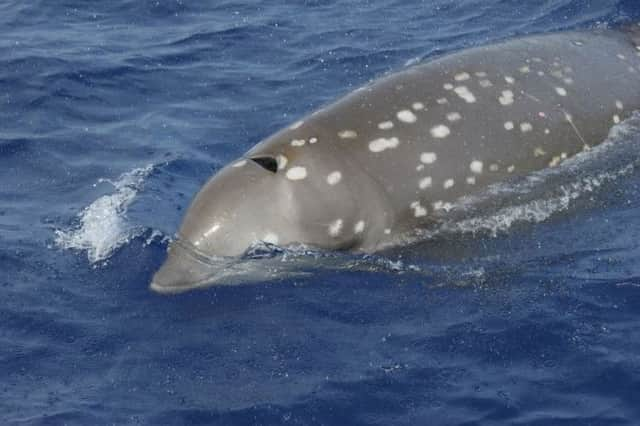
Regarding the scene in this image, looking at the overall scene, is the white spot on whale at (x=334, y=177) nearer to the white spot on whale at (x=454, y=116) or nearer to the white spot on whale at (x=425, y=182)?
the white spot on whale at (x=425, y=182)

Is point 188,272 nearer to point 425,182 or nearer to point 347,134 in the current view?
point 347,134

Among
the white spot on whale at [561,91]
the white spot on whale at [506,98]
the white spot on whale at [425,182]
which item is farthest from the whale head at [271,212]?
the white spot on whale at [561,91]

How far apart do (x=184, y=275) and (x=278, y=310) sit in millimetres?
1133

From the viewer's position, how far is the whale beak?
481 inches

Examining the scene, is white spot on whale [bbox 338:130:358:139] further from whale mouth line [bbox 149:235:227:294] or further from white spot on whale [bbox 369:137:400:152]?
whale mouth line [bbox 149:235:227:294]

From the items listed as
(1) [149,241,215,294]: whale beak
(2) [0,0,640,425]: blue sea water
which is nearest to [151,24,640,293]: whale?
A: (1) [149,241,215,294]: whale beak

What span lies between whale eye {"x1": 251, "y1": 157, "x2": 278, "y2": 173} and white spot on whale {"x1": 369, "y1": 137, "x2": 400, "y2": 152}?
44.2 inches

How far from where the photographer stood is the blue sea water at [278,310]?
10.3 m

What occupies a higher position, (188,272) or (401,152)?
(401,152)

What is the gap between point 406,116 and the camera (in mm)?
13266

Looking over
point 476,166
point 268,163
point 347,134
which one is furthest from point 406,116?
point 268,163

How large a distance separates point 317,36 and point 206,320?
11.3 m

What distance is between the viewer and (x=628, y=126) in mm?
14594

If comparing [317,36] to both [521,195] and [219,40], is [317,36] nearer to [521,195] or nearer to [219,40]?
→ [219,40]
